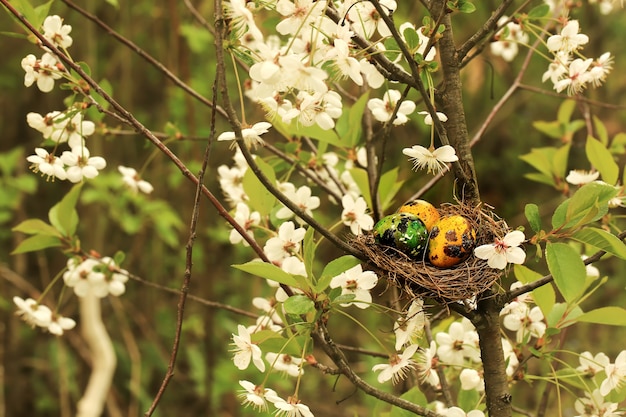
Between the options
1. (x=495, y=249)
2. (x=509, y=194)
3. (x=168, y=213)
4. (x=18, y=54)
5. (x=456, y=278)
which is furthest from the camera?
(x=509, y=194)

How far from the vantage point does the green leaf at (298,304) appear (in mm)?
907

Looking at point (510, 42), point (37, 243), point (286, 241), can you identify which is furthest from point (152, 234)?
point (286, 241)

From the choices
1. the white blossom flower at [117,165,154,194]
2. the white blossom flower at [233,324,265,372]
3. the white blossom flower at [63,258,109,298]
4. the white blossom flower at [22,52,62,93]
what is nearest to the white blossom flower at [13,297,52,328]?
the white blossom flower at [63,258,109,298]

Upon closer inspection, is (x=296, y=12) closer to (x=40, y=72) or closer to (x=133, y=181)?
(x=40, y=72)

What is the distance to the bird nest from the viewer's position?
0.99 metres

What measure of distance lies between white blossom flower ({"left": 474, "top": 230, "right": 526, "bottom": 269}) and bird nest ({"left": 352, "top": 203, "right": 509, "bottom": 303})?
0.06 m

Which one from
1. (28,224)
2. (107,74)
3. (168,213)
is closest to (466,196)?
(28,224)

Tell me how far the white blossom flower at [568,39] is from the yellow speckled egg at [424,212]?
12.0 inches

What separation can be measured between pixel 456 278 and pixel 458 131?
20 cm

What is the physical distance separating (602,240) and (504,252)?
11 centimetres

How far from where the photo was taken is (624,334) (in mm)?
4137

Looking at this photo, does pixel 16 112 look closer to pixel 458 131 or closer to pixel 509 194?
pixel 509 194

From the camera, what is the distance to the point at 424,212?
121 centimetres

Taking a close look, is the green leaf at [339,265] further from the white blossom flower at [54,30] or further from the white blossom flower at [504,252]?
the white blossom flower at [54,30]
